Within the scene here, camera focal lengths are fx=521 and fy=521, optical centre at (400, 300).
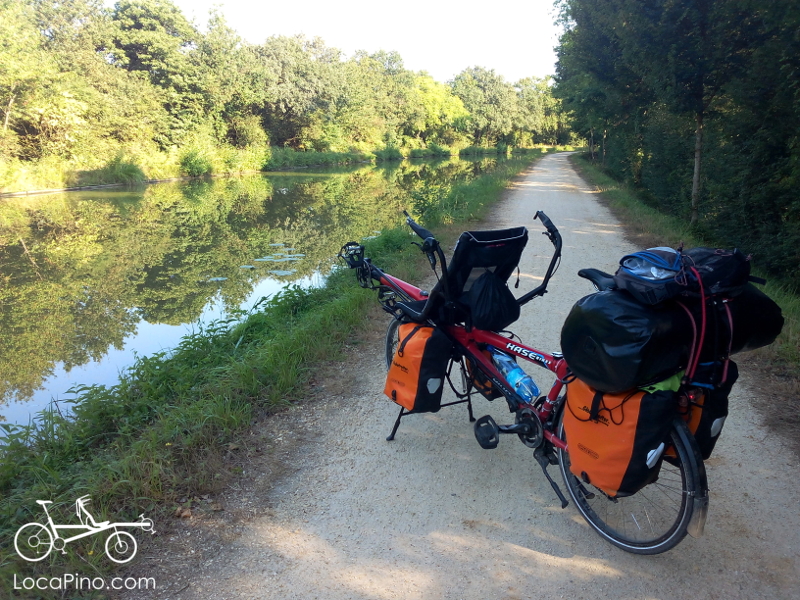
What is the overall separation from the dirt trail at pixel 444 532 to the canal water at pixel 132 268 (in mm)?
3652

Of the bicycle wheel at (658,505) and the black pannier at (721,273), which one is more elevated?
the black pannier at (721,273)

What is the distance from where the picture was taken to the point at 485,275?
3.24 m

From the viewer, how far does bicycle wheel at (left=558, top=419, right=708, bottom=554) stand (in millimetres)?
2359

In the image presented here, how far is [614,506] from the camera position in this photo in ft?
9.70

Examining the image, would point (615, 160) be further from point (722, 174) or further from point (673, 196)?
point (722, 174)

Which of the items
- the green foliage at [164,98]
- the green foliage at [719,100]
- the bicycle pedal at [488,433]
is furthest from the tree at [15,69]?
the bicycle pedal at [488,433]

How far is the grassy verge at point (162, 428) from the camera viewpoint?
310 cm

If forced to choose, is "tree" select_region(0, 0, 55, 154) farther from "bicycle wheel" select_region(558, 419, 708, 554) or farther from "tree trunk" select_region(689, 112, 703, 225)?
"bicycle wheel" select_region(558, 419, 708, 554)

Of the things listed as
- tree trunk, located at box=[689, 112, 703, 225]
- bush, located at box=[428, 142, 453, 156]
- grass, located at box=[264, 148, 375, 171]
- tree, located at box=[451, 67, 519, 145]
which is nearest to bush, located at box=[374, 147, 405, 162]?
grass, located at box=[264, 148, 375, 171]

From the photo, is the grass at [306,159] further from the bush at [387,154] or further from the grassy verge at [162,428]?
the grassy verge at [162,428]

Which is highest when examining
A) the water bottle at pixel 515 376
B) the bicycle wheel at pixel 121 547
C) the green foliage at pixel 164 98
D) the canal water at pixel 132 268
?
the green foliage at pixel 164 98

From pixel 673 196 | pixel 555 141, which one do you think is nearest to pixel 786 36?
pixel 673 196

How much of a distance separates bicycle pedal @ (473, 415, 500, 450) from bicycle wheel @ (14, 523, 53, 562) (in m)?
2.48

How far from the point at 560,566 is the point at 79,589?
93.7 inches
